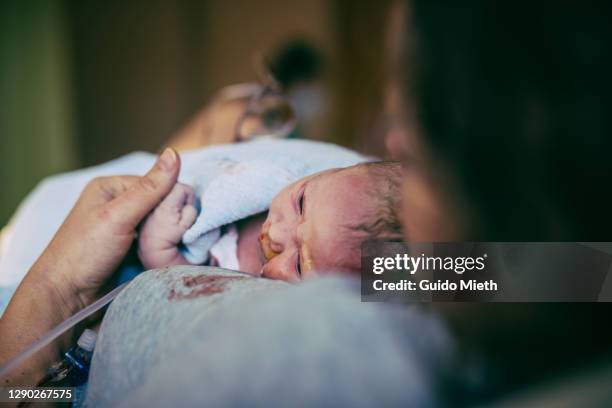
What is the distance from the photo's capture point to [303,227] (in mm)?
660

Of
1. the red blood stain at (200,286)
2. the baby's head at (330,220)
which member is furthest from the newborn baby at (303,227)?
the red blood stain at (200,286)

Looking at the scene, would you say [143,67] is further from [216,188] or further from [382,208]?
[382,208]

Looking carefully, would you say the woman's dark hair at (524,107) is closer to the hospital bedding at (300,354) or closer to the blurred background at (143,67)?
the hospital bedding at (300,354)

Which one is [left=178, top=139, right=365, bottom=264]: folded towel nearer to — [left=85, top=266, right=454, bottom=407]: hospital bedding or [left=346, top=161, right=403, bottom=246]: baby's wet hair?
[left=346, top=161, right=403, bottom=246]: baby's wet hair

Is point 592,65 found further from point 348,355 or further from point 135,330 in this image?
point 135,330

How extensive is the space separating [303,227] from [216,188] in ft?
0.65

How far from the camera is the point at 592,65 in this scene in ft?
1.23

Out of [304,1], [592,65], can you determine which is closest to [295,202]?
[592,65]

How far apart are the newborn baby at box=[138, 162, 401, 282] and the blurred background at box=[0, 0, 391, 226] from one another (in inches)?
77.2

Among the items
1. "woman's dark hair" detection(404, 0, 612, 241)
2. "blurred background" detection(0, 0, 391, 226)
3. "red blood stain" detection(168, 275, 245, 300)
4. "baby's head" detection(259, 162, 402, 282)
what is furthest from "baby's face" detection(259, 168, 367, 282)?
"blurred background" detection(0, 0, 391, 226)

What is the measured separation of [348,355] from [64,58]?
3.04 metres

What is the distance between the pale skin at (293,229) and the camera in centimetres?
62

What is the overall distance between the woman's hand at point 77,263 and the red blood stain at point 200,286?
20cm

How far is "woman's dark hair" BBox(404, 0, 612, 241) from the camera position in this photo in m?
0.38
